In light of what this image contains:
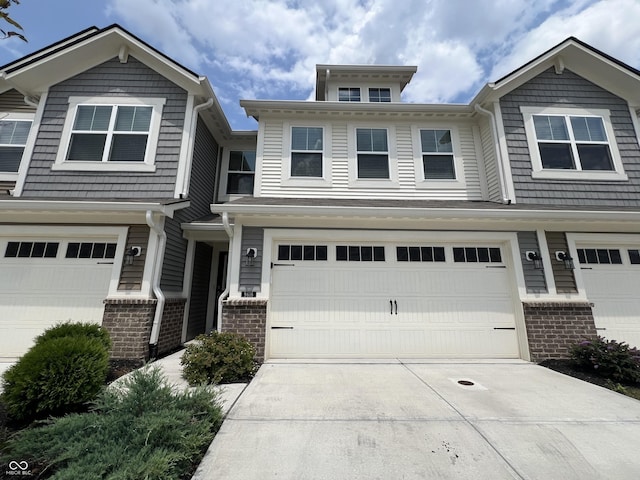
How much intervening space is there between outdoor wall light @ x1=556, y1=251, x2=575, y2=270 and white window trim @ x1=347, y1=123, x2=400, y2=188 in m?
3.47

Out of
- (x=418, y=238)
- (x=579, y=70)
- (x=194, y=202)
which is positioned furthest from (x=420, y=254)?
(x=579, y=70)

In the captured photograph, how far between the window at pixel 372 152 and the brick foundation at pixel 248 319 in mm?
3946

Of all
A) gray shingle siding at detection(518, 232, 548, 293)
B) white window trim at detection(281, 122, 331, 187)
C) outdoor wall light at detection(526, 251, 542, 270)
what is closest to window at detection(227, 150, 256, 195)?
white window trim at detection(281, 122, 331, 187)

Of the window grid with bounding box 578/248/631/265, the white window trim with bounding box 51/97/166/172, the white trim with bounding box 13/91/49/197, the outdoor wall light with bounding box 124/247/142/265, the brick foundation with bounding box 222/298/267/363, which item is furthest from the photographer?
the white window trim with bounding box 51/97/166/172

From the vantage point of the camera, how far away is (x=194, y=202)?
22.9 feet

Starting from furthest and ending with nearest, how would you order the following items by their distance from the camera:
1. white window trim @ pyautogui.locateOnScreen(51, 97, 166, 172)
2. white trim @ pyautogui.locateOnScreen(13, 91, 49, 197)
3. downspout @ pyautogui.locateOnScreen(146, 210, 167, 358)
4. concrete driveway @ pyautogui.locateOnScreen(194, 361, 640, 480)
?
white window trim @ pyautogui.locateOnScreen(51, 97, 166, 172) < white trim @ pyautogui.locateOnScreen(13, 91, 49, 197) < downspout @ pyautogui.locateOnScreen(146, 210, 167, 358) < concrete driveway @ pyautogui.locateOnScreen(194, 361, 640, 480)

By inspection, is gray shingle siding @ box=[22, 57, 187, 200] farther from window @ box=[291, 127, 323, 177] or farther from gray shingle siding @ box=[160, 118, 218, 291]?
window @ box=[291, 127, 323, 177]

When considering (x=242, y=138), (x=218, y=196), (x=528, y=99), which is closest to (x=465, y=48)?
(x=528, y=99)

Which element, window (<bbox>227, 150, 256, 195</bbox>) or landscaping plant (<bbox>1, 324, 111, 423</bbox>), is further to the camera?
window (<bbox>227, 150, 256, 195</bbox>)

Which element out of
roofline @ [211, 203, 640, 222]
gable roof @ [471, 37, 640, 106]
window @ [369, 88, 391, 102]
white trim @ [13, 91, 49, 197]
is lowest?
roofline @ [211, 203, 640, 222]

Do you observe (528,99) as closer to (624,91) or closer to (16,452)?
(624,91)

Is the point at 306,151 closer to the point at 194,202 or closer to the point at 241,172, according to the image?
the point at 241,172

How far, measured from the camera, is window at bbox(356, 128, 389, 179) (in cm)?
696

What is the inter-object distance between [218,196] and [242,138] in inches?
74.6
